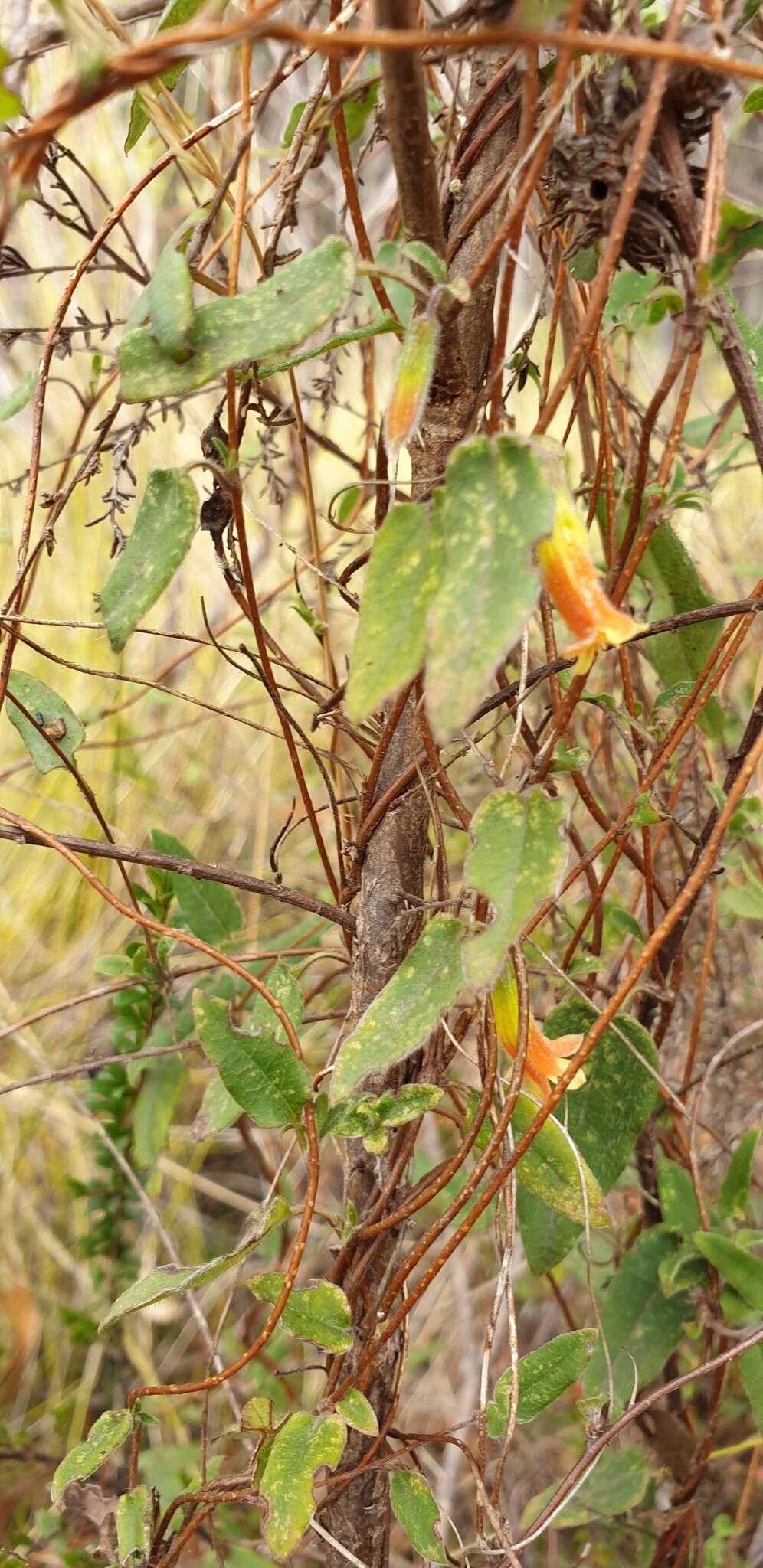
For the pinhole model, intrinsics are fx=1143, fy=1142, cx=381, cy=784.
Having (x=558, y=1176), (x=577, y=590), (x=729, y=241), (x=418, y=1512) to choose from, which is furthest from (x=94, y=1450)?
(x=729, y=241)

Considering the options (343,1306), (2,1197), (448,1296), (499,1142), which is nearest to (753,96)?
(499,1142)

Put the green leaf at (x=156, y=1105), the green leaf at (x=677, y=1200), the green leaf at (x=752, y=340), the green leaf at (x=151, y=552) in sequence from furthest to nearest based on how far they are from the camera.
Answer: the green leaf at (x=156, y=1105), the green leaf at (x=677, y=1200), the green leaf at (x=752, y=340), the green leaf at (x=151, y=552)

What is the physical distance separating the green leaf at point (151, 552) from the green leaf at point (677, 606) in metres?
0.36

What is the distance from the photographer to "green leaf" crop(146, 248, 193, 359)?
43 centimetres

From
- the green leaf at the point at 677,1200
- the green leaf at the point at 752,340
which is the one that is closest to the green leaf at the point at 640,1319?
the green leaf at the point at 677,1200

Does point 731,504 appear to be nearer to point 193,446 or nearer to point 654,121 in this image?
point 193,446

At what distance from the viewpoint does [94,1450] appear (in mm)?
626

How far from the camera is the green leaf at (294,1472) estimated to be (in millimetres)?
552

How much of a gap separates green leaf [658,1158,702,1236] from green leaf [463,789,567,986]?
442mm

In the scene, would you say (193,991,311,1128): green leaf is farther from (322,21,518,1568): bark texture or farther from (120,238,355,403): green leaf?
(120,238,355,403): green leaf

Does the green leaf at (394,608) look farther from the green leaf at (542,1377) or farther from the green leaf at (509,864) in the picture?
the green leaf at (542,1377)

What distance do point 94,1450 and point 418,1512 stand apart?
0.18 m

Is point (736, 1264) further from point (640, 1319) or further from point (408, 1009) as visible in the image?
point (408, 1009)

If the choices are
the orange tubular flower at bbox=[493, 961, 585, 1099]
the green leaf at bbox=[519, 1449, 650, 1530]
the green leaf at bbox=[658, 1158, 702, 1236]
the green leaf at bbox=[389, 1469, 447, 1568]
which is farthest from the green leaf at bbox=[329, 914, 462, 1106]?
the green leaf at bbox=[519, 1449, 650, 1530]
